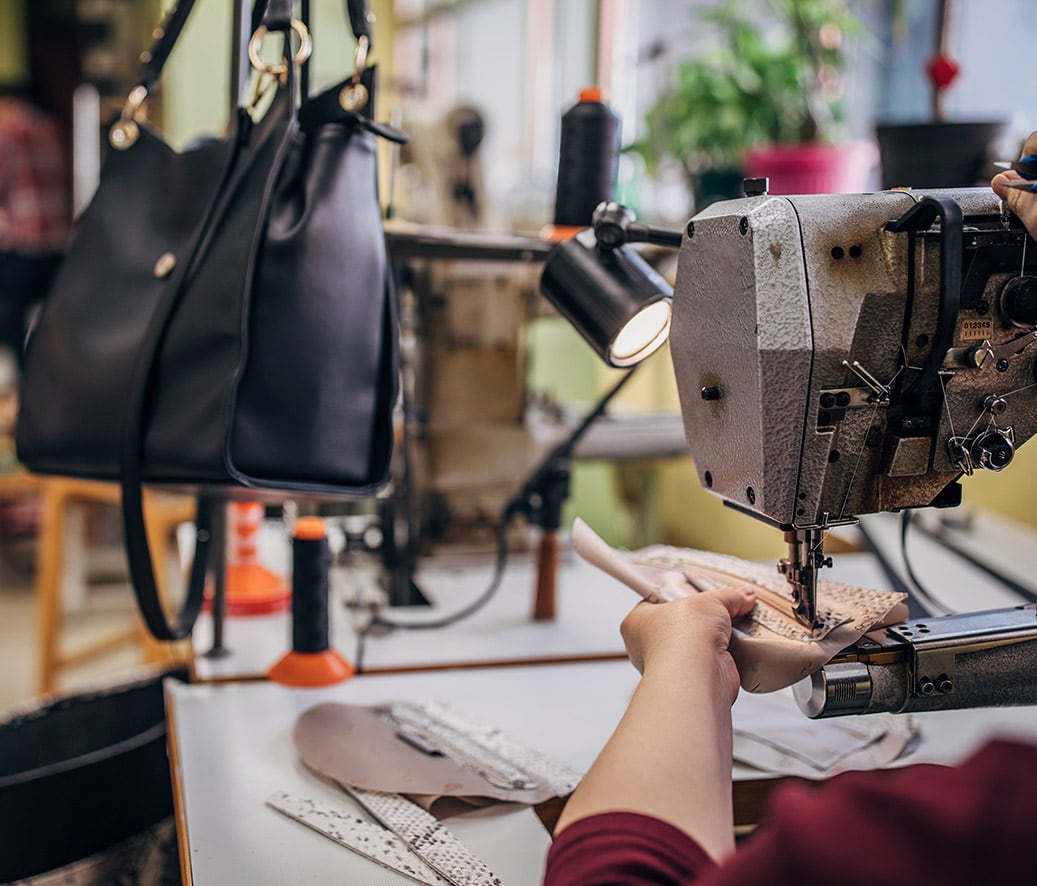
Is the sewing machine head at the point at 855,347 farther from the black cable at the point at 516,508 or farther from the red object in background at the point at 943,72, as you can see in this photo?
the red object in background at the point at 943,72

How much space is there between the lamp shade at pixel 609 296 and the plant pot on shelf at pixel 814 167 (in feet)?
3.49

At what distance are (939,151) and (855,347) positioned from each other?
935 mm

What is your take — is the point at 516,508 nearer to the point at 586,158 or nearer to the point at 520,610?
the point at 520,610

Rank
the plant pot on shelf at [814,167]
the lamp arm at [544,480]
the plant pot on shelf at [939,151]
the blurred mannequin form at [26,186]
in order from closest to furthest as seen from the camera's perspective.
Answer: the lamp arm at [544,480]
the plant pot on shelf at [939,151]
the plant pot on shelf at [814,167]
the blurred mannequin form at [26,186]

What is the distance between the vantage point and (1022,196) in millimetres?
710

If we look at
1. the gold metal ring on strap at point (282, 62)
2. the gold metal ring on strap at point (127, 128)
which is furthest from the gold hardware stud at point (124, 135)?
the gold metal ring on strap at point (282, 62)

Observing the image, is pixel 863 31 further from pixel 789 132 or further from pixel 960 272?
pixel 960 272

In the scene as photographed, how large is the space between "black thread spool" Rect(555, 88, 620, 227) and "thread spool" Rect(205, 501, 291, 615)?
24.0 inches

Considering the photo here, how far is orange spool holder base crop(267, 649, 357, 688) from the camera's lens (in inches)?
42.1

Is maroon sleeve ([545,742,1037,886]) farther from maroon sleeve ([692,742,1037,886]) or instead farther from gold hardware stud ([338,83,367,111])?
gold hardware stud ([338,83,367,111])

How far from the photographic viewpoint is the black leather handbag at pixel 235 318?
0.92m

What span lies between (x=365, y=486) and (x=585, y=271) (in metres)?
0.30

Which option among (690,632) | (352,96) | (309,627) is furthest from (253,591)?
(690,632)

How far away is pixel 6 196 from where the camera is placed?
4.91 m
